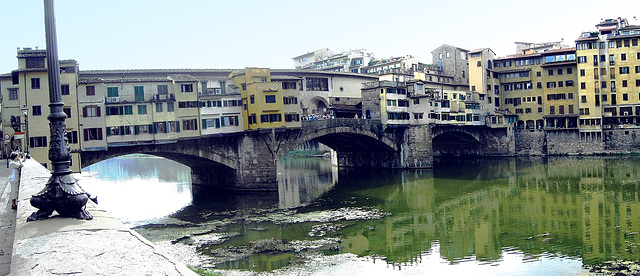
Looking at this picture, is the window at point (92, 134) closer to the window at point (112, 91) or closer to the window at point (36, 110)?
the window at point (112, 91)

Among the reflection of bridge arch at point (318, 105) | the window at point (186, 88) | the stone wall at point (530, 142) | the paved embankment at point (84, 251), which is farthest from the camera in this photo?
the stone wall at point (530, 142)

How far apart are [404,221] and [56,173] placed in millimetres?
25500

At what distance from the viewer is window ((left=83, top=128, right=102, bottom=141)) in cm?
3981

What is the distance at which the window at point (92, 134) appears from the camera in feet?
131

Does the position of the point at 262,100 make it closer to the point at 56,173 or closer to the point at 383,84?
the point at 383,84

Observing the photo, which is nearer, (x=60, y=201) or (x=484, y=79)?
(x=60, y=201)

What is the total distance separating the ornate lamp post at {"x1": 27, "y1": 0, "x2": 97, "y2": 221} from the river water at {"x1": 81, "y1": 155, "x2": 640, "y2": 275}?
11631 mm

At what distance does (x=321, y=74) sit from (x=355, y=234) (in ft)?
113

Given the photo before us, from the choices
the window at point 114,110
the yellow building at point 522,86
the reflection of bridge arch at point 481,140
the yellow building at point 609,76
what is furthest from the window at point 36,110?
the yellow building at point 609,76

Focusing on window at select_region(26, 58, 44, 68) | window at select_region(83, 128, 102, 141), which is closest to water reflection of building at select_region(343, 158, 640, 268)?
window at select_region(83, 128, 102, 141)

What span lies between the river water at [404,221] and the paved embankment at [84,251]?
43.0 ft

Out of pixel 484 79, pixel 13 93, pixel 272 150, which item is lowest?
pixel 272 150

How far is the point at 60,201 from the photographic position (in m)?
9.89

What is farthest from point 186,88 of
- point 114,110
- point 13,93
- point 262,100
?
point 13,93
